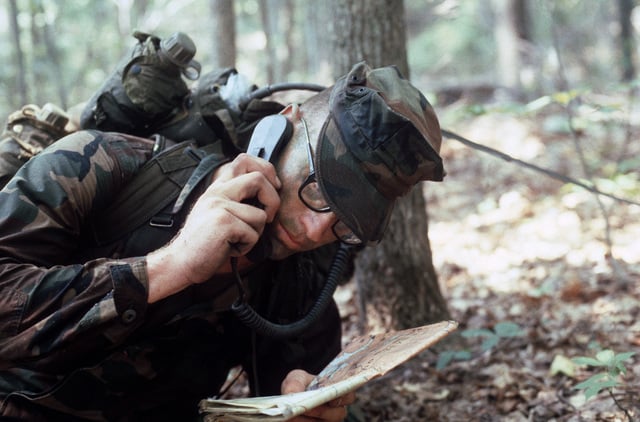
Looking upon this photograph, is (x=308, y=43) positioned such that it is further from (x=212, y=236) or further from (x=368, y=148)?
(x=212, y=236)

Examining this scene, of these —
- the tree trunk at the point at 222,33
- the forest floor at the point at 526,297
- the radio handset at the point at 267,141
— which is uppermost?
the tree trunk at the point at 222,33

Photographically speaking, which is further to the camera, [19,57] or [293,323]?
[19,57]

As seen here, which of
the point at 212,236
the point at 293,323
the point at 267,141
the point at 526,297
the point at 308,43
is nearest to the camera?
the point at 212,236

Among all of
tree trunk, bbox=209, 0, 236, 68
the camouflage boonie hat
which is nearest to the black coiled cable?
the camouflage boonie hat

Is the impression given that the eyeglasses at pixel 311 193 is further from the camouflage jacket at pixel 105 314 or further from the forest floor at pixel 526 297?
the forest floor at pixel 526 297

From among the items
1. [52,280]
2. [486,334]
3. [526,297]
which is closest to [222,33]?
[526,297]

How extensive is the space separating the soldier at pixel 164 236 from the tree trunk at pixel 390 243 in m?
1.03

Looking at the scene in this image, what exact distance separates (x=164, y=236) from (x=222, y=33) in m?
4.50

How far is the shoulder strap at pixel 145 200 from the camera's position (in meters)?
2.44

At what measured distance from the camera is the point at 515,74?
11.1 metres

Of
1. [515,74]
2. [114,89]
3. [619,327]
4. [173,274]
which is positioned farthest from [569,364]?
[515,74]

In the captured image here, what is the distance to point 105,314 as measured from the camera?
2.07 meters

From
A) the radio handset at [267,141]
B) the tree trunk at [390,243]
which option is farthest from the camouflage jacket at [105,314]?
the tree trunk at [390,243]

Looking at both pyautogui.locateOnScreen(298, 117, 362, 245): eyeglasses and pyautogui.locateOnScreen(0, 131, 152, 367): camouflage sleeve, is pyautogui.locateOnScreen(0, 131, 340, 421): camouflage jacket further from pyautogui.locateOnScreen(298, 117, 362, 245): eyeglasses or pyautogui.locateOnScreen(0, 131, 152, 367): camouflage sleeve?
pyautogui.locateOnScreen(298, 117, 362, 245): eyeglasses
